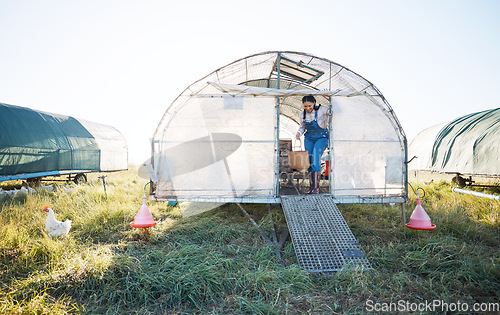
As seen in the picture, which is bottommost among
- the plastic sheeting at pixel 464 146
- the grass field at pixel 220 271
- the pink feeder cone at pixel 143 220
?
the grass field at pixel 220 271

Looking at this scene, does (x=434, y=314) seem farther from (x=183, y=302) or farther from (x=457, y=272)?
(x=183, y=302)

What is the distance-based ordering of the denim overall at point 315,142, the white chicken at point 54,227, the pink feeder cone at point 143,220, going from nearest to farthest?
the pink feeder cone at point 143,220, the white chicken at point 54,227, the denim overall at point 315,142

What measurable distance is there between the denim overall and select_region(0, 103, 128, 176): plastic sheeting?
7830mm

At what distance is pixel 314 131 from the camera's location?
5887mm

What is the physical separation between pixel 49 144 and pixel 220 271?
859cm

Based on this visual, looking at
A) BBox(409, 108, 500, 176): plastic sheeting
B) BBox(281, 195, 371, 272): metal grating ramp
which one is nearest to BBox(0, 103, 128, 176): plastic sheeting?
BBox(281, 195, 371, 272): metal grating ramp

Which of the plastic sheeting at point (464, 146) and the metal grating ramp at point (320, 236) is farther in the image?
the plastic sheeting at point (464, 146)

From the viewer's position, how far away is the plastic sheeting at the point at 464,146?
7695 mm

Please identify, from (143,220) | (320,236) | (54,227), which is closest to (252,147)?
(320,236)

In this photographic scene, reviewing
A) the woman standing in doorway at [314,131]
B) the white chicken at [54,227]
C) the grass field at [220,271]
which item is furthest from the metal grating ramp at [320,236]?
the white chicken at [54,227]

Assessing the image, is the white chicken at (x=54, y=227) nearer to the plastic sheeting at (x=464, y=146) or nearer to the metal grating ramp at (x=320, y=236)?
the metal grating ramp at (x=320, y=236)

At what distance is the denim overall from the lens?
5824mm

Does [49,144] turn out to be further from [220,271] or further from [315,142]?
[220,271]

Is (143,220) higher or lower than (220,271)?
higher
